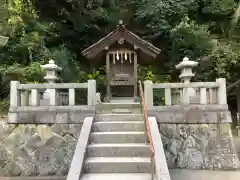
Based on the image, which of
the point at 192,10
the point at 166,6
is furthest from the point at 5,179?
the point at 192,10

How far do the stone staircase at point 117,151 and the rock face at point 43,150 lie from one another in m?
1.24

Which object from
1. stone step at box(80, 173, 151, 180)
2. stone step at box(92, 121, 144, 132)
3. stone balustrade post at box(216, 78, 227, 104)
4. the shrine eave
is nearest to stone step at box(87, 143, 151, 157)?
stone step at box(80, 173, 151, 180)

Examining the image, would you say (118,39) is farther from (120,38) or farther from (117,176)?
(117,176)

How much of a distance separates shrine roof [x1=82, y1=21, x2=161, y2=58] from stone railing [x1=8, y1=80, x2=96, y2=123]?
3.39 metres

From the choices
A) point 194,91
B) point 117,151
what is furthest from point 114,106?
point 117,151

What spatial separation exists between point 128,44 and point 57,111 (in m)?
4.72

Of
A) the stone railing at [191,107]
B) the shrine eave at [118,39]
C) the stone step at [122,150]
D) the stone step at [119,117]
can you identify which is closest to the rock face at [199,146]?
the stone railing at [191,107]

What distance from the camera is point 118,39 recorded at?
11.3 meters

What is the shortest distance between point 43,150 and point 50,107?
1.29 meters

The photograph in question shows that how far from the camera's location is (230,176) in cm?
755

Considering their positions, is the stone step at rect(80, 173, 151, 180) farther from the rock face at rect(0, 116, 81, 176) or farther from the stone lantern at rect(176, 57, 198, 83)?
the stone lantern at rect(176, 57, 198, 83)

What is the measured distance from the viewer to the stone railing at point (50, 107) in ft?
27.2

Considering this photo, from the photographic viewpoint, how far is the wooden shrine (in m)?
11.3

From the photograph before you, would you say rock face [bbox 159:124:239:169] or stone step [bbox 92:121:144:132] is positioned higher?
stone step [bbox 92:121:144:132]
